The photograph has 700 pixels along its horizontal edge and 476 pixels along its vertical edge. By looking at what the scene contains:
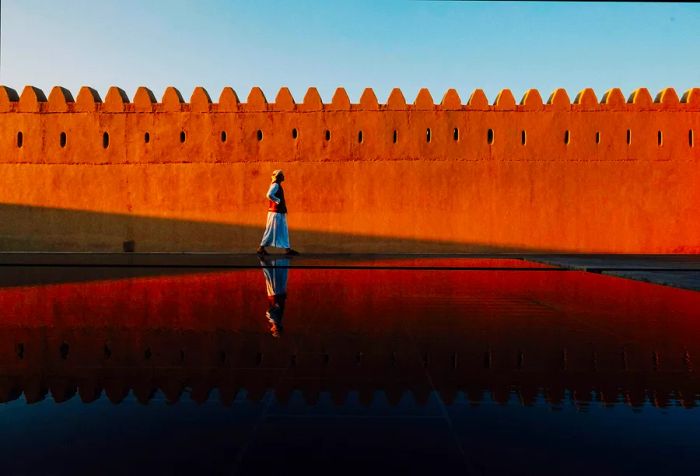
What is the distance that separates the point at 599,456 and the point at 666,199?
12890 mm

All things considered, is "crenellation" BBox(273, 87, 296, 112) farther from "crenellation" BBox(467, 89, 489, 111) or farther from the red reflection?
the red reflection

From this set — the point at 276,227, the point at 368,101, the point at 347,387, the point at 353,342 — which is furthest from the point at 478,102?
the point at 347,387

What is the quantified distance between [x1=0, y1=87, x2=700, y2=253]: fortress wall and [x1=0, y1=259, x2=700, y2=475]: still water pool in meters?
7.95

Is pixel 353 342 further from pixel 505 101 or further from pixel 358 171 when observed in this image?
pixel 505 101

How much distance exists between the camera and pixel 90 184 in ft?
42.4

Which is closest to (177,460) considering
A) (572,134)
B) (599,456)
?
(599,456)

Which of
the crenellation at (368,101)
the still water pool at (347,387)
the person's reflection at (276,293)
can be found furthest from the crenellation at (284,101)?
the still water pool at (347,387)

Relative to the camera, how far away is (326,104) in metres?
12.7

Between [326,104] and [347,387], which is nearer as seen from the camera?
[347,387]

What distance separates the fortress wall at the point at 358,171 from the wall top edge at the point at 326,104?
0.12 feet

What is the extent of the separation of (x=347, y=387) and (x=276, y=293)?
3048mm

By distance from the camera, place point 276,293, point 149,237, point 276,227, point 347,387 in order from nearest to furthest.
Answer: point 347,387 → point 276,293 → point 276,227 → point 149,237

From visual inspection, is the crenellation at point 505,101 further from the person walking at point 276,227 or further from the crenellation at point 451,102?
the person walking at point 276,227

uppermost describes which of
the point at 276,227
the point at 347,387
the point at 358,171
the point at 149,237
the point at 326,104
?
the point at 326,104
